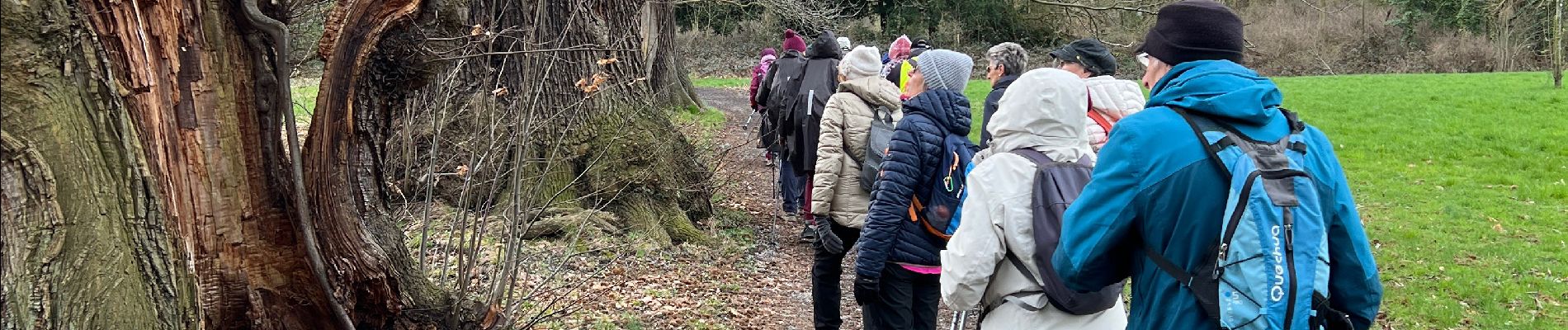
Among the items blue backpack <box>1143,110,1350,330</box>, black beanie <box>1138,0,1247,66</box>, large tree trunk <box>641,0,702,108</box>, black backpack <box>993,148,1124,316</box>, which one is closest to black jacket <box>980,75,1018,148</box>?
black backpack <box>993,148,1124,316</box>

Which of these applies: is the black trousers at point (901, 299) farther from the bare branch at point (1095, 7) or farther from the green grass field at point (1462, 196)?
the bare branch at point (1095, 7)

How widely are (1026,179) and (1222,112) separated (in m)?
0.80

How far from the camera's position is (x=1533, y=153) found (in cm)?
1338

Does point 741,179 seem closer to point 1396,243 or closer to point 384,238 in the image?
point 1396,243

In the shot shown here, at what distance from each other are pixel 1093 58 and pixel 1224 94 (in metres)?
3.73

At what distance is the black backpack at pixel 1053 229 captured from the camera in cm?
292

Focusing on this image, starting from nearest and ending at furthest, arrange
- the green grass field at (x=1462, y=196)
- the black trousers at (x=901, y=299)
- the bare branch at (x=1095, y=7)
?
the black trousers at (x=901, y=299) → the green grass field at (x=1462, y=196) → the bare branch at (x=1095, y=7)

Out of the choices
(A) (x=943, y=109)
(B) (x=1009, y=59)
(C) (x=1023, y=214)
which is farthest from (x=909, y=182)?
(B) (x=1009, y=59)

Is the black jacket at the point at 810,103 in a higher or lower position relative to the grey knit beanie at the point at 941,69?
lower

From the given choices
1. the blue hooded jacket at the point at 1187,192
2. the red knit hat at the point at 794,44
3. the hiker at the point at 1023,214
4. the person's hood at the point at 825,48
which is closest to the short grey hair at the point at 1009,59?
the person's hood at the point at 825,48

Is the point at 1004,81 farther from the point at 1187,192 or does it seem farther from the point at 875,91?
the point at 1187,192

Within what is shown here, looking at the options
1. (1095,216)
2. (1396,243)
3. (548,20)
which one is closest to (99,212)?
(1095,216)

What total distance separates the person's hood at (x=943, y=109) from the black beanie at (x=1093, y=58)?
5.83 ft

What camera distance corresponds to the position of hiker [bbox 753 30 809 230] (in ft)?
28.0
